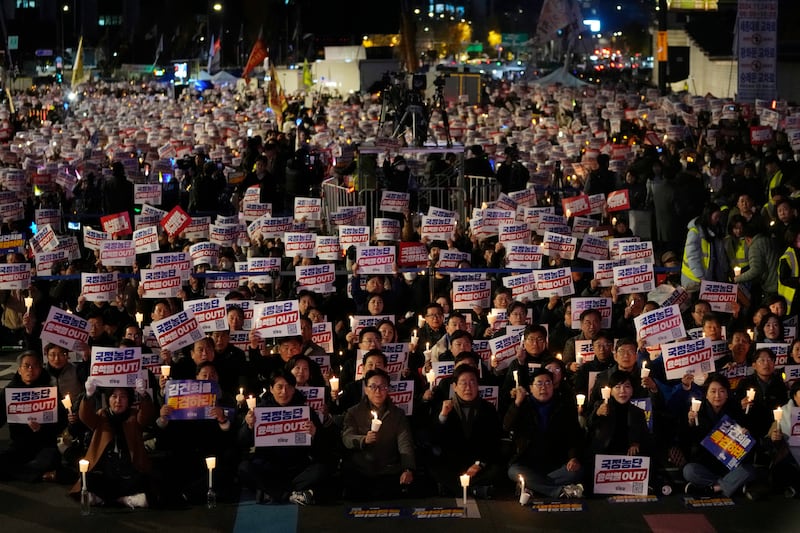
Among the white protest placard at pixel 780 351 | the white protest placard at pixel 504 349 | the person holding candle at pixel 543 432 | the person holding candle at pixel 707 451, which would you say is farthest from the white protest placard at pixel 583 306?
the person holding candle at pixel 543 432

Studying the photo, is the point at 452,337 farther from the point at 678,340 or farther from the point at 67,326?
the point at 67,326

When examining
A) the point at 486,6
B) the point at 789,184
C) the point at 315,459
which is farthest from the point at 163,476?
the point at 486,6

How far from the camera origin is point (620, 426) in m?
10.6

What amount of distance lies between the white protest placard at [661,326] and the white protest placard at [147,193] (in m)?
11.0

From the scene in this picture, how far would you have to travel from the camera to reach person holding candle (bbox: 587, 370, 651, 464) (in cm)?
1059

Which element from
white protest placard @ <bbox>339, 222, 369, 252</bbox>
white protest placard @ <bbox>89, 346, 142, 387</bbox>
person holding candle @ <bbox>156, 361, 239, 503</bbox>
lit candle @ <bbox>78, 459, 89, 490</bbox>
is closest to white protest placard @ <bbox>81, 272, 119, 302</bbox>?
white protest placard @ <bbox>339, 222, 369, 252</bbox>

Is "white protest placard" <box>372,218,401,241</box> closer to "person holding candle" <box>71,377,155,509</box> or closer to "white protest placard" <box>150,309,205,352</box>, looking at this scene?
"white protest placard" <box>150,309,205,352</box>

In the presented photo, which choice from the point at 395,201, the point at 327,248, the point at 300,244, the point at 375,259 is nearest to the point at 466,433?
the point at 375,259

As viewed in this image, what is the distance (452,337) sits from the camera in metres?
12.0

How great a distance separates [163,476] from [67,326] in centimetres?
207

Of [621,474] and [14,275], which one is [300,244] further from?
[621,474]

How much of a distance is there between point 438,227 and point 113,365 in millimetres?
6508

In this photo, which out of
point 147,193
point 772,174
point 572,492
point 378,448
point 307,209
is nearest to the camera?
point 572,492

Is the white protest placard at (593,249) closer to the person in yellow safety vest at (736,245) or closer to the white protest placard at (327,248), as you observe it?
the person in yellow safety vest at (736,245)
